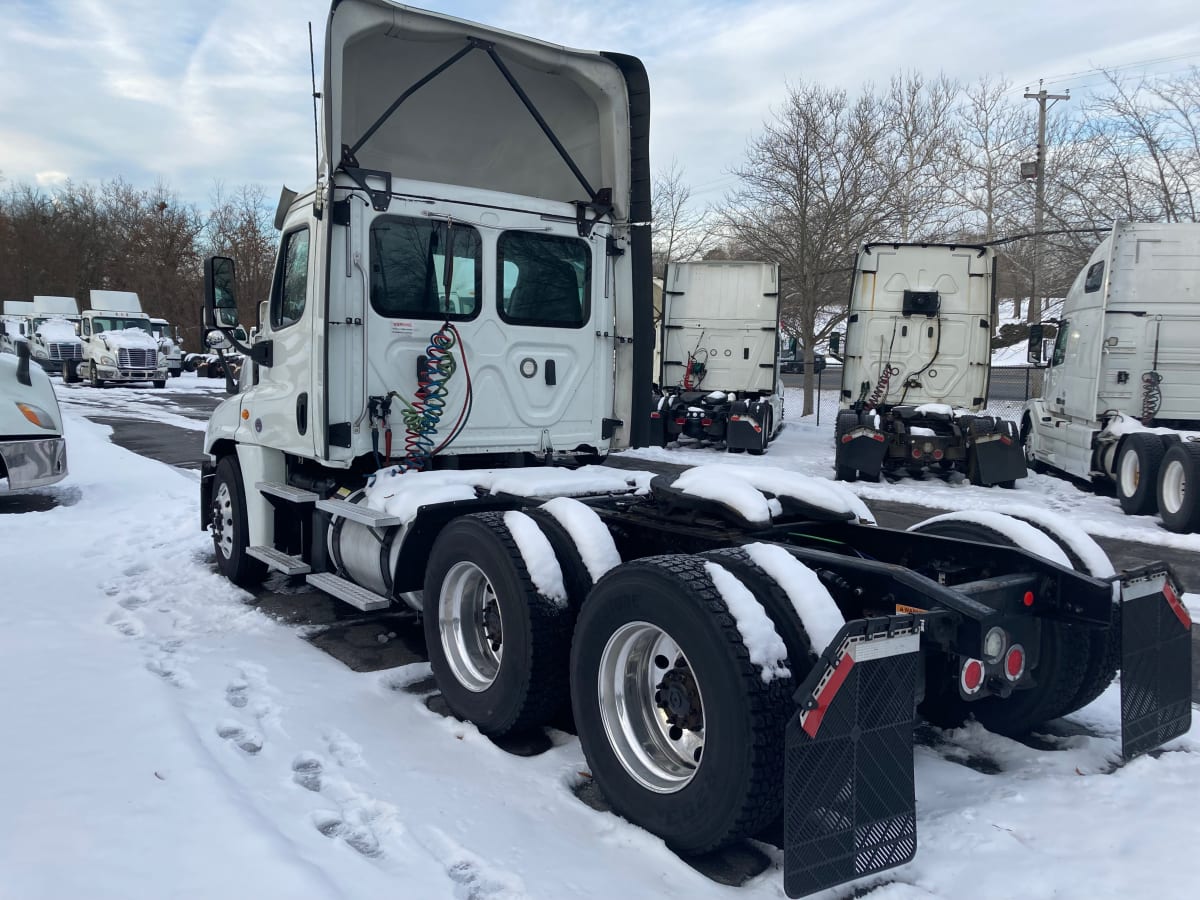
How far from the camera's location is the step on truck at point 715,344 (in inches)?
678

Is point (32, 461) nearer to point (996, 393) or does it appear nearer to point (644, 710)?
point (644, 710)

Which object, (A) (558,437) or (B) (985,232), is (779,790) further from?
(B) (985,232)

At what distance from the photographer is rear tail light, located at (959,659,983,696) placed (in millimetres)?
3064

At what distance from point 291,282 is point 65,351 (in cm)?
3430

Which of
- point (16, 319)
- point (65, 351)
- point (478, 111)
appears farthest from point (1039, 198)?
point (16, 319)

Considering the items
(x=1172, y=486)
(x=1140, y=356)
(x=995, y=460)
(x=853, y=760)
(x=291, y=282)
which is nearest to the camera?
(x=853, y=760)

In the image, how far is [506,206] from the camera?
5.80 m

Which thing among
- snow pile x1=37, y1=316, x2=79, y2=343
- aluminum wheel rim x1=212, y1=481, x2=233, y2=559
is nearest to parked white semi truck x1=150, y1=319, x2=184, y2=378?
snow pile x1=37, y1=316, x2=79, y2=343

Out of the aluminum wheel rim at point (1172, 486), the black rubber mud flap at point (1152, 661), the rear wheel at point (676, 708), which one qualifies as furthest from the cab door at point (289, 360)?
the aluminum wheel rim at point (1172, 486)

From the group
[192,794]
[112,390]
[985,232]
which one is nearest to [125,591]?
[192,794]

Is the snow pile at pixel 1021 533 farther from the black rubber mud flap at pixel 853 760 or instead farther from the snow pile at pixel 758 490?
the black rubber mud flap at pixel 853 760

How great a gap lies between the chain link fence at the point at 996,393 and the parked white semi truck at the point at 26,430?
14.9m

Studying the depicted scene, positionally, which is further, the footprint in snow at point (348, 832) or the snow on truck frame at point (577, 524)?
the footprint in snow at point (348, 832)

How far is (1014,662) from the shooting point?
325 centimetres
